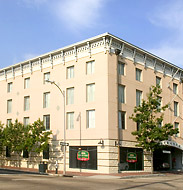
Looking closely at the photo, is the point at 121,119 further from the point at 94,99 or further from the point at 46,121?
the point at 46,121

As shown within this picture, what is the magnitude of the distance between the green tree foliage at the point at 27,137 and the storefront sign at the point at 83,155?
404 cm

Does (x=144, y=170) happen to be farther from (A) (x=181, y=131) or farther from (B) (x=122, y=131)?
(A) (x=181, y=131)

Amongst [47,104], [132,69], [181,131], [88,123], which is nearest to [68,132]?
[88,123]

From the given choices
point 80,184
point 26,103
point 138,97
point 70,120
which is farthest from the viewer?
point 26,103

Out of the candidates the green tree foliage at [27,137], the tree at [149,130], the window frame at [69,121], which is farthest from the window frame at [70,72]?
the tree at [149,130]

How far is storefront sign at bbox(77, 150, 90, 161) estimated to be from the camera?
32.8m

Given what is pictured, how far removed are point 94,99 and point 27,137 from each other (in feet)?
32.1

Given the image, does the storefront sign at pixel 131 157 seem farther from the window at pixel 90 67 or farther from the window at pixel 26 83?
the window at pixel 26 83

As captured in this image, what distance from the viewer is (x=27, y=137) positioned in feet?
119

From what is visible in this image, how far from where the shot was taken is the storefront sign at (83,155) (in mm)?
32769

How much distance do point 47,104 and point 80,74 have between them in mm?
6657

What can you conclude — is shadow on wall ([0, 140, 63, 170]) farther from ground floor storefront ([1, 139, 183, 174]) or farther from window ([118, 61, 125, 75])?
window ([118, 61, 125, 75])

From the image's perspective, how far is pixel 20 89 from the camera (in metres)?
42.6

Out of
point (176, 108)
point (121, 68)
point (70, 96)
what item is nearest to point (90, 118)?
point (70, 96)
